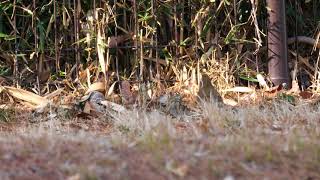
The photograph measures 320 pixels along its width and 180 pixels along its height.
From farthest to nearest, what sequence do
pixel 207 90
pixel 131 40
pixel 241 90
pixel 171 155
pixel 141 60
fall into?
pixel 131 40 → pixel 141 60 → pixel 241 90 → pixel 207 90 → pixel 171 155

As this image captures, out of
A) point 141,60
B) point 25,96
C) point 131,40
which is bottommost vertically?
point 25,96

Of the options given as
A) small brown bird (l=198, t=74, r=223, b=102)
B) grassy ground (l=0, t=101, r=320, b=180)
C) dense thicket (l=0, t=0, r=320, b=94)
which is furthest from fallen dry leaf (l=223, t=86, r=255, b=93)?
grassy ground (l=0, t=101, r=320, b=180)

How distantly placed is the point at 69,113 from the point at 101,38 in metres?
1.06

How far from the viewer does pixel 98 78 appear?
612 centimetres

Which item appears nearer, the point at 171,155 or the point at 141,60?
the point at 171,155

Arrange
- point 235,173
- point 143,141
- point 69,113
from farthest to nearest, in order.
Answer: point 69,113, point 143,141, point 235,173

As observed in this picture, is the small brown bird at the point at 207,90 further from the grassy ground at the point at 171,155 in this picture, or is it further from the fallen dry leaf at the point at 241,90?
the grassy ground at the point at 171,155

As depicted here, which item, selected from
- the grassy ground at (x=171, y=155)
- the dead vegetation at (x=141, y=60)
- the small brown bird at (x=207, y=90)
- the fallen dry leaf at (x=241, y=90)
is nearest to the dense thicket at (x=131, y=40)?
the dead vegetation at (x=141, y=60)

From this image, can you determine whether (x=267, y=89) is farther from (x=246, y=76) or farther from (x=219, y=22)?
(x=219, y=22)

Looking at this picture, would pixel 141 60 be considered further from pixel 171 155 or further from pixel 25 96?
pixel 171 155

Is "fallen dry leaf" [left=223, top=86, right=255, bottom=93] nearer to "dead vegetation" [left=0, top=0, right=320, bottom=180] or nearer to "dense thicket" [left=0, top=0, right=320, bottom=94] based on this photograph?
"dead vegetation" [left=0, top=0, right=320, bottom=180]

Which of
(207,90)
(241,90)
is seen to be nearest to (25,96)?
(207,90)

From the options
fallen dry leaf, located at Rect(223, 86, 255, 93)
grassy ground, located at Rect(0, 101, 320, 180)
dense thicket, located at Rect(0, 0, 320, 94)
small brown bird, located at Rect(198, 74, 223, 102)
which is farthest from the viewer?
dense thicket, located at Rect(0, 0, 320, 94)

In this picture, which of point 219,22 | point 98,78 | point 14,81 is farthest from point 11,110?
point 219,22
